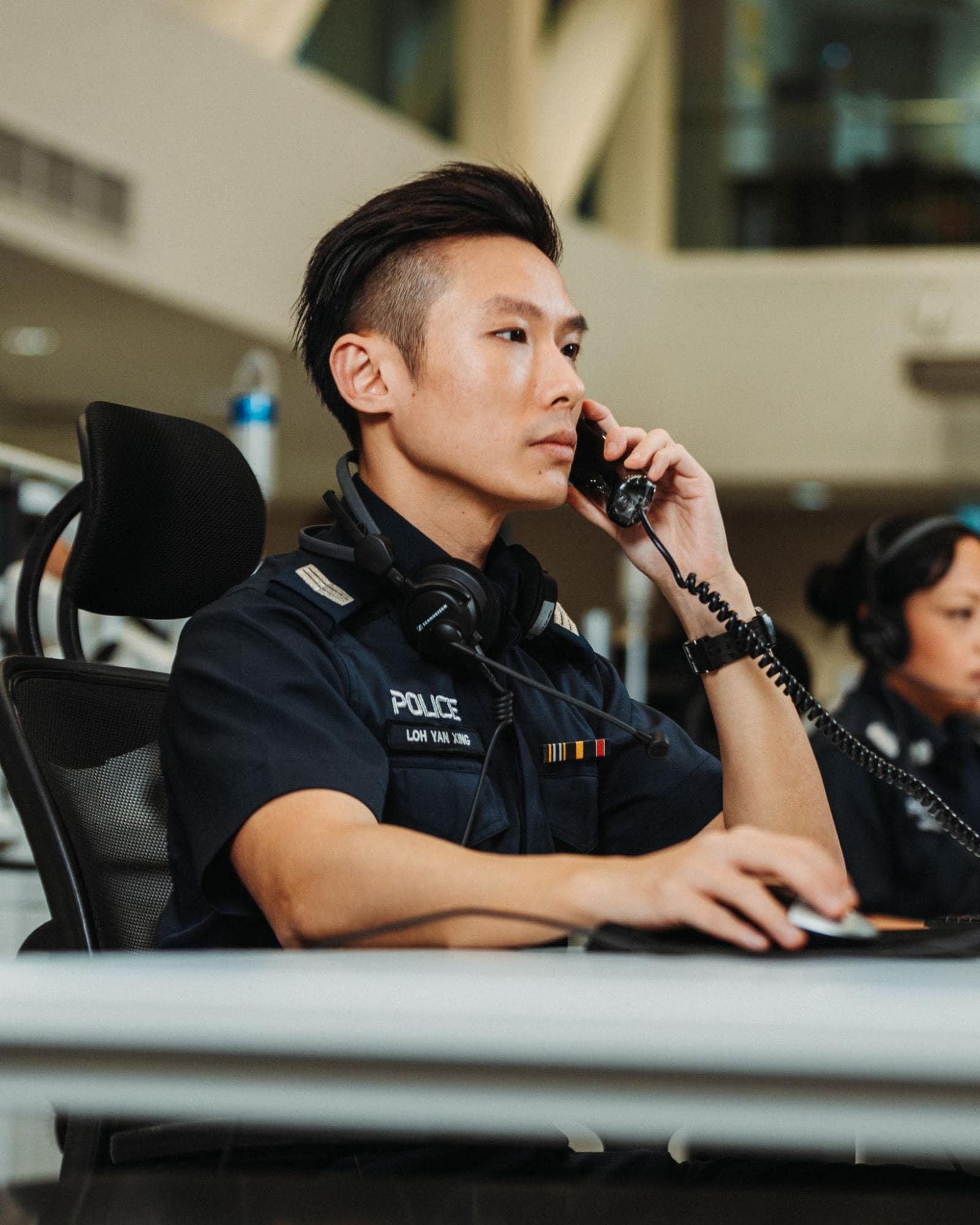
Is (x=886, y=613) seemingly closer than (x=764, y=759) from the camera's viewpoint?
No

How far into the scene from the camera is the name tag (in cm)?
116

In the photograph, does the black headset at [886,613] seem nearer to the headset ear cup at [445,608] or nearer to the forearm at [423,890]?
the headset ear cup at [445,608]

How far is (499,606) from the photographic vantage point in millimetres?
1222

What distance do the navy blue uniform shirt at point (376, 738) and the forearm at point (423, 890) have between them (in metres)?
0.08

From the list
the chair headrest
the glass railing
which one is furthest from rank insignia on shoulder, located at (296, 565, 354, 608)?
the glass railing

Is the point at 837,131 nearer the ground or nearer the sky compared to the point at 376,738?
nearer the sky

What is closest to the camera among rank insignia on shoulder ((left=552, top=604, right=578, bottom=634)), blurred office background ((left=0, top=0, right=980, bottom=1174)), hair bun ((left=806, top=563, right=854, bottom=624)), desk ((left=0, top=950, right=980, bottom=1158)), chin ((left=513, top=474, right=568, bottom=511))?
desk ((left=0, top=950, right=980, bottom=1158))

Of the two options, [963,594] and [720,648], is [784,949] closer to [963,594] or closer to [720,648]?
[720,648]

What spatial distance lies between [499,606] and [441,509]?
150 millimetres

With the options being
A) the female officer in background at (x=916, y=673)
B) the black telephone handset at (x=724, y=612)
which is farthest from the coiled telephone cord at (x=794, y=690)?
the female officer in background at (x=916, y=673)

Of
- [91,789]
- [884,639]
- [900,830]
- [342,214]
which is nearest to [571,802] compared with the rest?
[91,789]

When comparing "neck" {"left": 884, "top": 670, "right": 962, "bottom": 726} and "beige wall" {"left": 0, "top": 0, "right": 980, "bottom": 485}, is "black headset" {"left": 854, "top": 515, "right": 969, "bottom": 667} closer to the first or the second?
"neck" {"left": 884, "top": 670, "right": 962, "bottom": 726}

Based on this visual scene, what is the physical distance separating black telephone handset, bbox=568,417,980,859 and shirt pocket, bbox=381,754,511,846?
28 cm

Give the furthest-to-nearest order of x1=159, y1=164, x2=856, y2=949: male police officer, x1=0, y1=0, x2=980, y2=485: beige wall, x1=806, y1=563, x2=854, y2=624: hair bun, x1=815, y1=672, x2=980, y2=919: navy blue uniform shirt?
1. x1=0, y1=0, x2=980, y2=485: beige wall
2. x1=806, y1=563, x2=854, y2=624: hair bun
3. x1=815, y1=672, x2=980, y2=919: navy blue uniform shirt
4. x1=159, y1=164, x2=856, y2=949: male police officer
